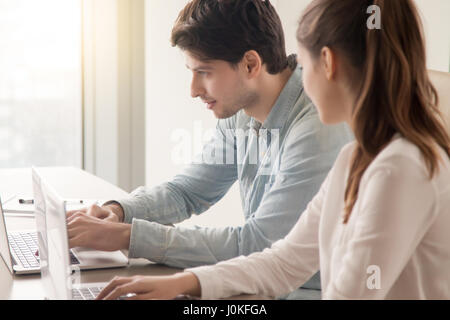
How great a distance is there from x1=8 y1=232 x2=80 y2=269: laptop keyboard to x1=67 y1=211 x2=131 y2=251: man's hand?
0.11 ft

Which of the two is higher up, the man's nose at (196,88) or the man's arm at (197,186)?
the man's nose at (196,88)

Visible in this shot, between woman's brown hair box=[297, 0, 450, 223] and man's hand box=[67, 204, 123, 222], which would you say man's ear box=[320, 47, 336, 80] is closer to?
woman's brown hair box=[297, 0, 450, 223]

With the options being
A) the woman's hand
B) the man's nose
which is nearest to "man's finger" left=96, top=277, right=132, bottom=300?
the woman's hand

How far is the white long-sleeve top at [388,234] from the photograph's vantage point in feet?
2.45

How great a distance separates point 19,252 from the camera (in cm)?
118

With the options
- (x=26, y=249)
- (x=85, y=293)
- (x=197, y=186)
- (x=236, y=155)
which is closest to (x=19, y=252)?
(x=26, y=249)

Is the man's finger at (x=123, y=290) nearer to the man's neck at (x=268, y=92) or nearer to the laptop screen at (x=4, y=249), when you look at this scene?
the laptop screen at (x=4, y=249)

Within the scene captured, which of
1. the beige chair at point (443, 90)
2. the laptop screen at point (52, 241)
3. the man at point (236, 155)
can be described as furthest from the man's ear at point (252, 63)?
the laptop screen at point (52, 241)

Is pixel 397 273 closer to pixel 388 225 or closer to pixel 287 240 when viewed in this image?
pixel 388 225

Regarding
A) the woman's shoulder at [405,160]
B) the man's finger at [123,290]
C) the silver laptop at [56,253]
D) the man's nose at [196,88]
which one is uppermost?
the man's nose at [196,88]

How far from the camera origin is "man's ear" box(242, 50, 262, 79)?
57.2 inches

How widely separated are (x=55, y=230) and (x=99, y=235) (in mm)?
371

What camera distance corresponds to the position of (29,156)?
3111mm
